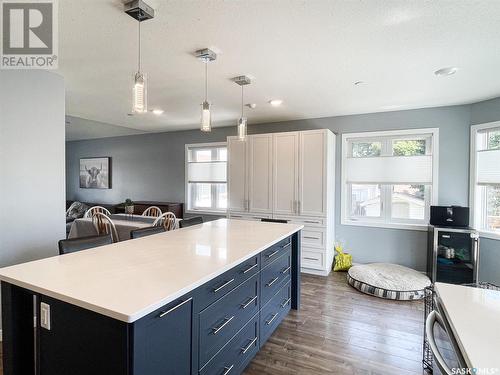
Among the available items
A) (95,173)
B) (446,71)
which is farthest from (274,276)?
(95,173)

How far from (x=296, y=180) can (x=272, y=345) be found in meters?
2.42

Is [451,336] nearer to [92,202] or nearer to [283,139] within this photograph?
[283,139]

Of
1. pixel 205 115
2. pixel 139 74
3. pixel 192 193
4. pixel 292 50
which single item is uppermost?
pixel 292 50

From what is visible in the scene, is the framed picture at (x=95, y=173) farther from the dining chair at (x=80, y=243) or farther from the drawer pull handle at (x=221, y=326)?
the drawer pull handle at (x=221, y=326)

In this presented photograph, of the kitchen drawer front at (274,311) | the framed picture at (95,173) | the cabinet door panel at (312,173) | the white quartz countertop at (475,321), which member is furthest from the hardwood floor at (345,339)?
the framed picture at (95,173)

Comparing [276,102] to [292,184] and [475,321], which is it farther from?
[475,321]

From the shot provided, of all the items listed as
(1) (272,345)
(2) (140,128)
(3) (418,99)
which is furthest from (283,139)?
(2) (140,128)

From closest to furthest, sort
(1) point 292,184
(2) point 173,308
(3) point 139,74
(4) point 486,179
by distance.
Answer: (2) point 173,308 → (3) point 139,74 → (4) point 486,179 → (1) point 292,184

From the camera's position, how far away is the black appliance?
11.6 feet

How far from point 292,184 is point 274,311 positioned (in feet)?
7.16

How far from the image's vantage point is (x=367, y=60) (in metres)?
2.38

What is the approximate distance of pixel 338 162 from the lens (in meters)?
4.48

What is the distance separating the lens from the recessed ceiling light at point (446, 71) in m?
2.55

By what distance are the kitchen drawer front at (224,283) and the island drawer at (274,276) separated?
198mm
